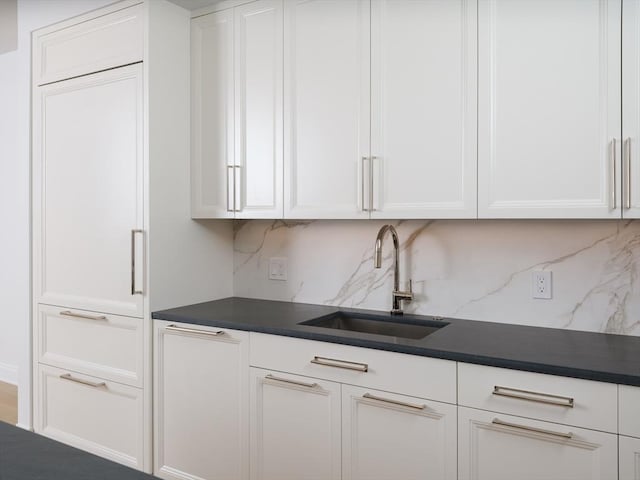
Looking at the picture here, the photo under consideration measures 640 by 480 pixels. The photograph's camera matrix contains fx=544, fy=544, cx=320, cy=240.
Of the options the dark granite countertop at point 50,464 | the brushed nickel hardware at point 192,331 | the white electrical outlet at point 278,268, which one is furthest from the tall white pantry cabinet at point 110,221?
the dark granite countertop at point 50,464

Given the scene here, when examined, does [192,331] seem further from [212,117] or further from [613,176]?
[613,176]

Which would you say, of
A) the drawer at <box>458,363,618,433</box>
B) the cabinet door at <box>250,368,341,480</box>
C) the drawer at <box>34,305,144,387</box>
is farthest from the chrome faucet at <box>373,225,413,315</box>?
the drawer at <box>34,305,144,387</box>

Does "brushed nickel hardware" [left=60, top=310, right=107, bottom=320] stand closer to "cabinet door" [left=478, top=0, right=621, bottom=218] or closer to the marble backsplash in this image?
the marble backsplash

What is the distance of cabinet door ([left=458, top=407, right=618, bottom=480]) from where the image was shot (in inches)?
61.9

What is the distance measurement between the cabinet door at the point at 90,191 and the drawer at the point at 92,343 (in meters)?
0.06

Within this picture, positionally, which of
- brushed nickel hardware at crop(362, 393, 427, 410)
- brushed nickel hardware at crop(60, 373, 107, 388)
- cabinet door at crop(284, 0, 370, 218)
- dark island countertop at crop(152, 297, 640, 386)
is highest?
cabinet door at crop(284, 0, 370, 218)

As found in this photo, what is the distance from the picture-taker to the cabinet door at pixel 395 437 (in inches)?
70.9

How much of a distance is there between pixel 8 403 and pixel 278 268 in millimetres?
2357

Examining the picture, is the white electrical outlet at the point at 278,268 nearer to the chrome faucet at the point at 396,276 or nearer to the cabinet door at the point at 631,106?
the chrome faucet at the point at 396,276

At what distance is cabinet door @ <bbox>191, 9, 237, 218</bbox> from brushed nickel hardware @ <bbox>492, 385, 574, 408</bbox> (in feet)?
4.75

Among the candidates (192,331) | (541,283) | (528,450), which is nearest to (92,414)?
(192,331)

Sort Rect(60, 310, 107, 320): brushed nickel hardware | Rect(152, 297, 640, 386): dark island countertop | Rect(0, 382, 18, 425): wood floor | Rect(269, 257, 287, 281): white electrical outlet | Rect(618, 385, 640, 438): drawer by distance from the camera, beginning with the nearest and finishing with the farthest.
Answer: Rect(618, 385, 640, 438): drawer
Rect(152, 297, 640, 386): dark island countertop
Rect(60, 310, 107, 320): brushed nickel hardware
Rect(269, 257, 287, 281): white electrical outlet
Rect(0, 382, 18, 425): wood floor

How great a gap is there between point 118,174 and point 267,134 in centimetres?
74

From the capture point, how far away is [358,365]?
6.43 ft
